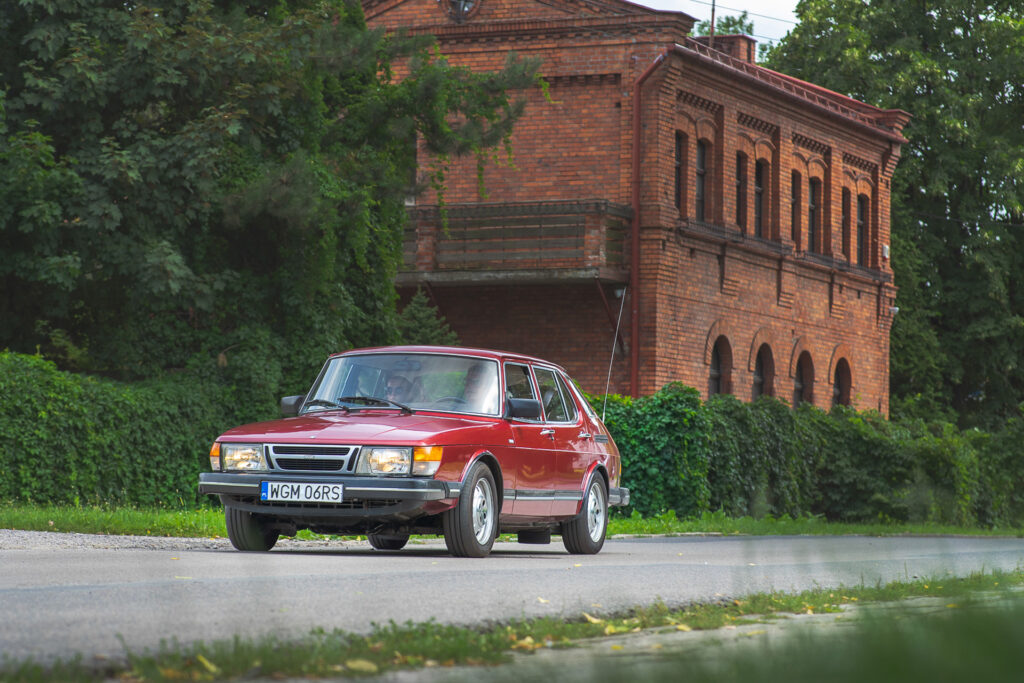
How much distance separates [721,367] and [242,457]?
998 inches

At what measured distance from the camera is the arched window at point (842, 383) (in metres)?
42.8

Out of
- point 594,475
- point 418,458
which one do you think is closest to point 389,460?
point 418,458

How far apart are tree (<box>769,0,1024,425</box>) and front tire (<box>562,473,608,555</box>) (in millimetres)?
33187

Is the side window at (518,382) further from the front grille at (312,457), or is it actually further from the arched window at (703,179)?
the arched window at (703,179)

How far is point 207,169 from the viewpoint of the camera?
2152 cm

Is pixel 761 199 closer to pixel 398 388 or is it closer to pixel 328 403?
pixel 398 388

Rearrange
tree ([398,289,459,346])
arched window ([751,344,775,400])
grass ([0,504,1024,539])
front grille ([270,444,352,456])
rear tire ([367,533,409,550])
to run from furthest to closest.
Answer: arched window ([751,344,775,400]) < tree ([398,289,459,346]) < grass ([0,504,1024,539]) < rear tire ([367,533,409,550]) < front grille ([270,444,352,456])

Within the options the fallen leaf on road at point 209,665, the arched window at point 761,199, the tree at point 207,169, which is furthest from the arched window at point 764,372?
the fallen leaf on road at point 209,665

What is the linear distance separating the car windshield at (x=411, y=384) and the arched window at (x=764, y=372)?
25.7 m

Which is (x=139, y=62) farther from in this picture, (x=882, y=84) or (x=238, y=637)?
(x=882, y=84)

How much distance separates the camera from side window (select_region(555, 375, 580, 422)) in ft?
48.4

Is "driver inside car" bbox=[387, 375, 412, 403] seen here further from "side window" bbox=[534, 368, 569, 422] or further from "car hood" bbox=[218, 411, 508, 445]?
"side window" bbox=[534, 368, 569, 422]

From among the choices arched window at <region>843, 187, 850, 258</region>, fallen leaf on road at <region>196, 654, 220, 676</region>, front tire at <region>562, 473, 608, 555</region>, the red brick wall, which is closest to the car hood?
front tire at <region>562, 473, 608, 555</region>

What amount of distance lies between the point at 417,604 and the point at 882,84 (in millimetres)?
42380
